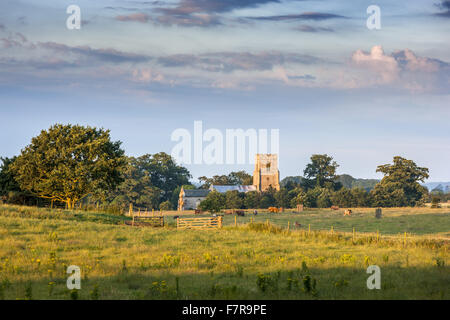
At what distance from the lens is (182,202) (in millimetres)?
139375

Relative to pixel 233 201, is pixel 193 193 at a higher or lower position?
higher

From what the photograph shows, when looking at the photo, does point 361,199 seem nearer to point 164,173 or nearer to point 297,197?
point 297,197

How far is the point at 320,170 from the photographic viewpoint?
505ft

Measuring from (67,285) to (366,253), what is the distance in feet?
58.8

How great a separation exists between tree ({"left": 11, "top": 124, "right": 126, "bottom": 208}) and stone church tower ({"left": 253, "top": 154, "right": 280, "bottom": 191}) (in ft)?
349

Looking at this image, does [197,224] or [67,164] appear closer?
[197,224]

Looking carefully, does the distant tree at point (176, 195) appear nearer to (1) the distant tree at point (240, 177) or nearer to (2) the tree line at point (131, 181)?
(2) the tree line at point (131, 181)

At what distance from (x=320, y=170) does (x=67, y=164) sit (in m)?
107

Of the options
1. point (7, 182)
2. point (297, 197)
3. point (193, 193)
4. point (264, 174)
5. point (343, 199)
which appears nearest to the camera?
point (7, 182)

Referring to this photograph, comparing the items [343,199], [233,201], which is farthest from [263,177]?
[343,199]

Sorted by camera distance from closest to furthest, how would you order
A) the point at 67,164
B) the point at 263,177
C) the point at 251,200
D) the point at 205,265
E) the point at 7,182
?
the point at 205,265, the point at 67,164, the point at 7,182, the point at 251,200, the point at 263,177

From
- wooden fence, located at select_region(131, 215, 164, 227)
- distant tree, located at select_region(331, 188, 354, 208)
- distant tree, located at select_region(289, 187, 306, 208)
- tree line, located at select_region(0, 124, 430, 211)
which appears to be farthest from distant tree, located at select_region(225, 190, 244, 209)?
wooden fence, located at select_region(131, 215, 164, 227)

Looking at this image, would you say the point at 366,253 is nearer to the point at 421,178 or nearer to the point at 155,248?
the point at 155,248

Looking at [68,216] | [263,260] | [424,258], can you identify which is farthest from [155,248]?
[68,216]
